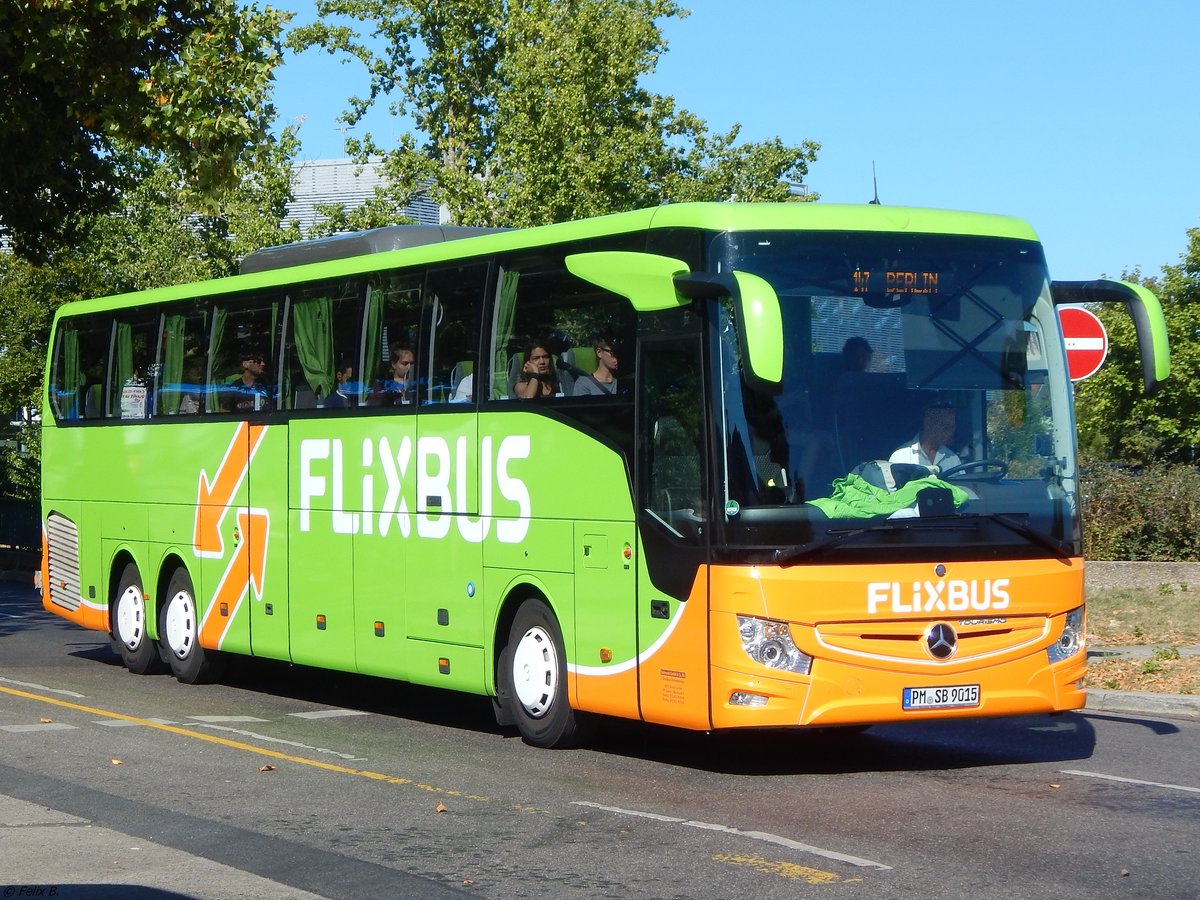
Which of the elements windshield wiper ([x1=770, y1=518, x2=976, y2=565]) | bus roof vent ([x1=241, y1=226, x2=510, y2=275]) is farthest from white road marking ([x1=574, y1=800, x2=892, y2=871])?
bus roof vent ([x1=241, y1=226, x2=510, y2=275])

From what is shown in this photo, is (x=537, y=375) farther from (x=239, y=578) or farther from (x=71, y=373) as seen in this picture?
(x=71, y=373)

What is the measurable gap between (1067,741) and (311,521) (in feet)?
20.8

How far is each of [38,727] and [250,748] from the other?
200 centimetres

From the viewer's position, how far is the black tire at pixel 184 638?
55.8 feet

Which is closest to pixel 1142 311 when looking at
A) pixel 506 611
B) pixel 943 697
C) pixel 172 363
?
pixel 943 697

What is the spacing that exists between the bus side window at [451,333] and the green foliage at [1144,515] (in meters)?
12.9

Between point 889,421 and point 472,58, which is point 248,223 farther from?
point 889,421

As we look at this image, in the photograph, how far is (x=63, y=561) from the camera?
19.6 m

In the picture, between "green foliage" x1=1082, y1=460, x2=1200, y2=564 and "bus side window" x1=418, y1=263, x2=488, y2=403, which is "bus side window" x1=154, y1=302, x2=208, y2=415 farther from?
"green foliage" x1=1082, y1=460, x2=1200, y2=564

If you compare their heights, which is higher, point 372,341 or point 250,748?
point 372,341

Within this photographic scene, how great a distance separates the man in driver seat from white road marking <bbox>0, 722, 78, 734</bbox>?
663 cm

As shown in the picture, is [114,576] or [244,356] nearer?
[244,356]

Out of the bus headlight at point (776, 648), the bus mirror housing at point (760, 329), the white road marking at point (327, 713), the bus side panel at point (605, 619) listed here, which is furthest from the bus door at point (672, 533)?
the white road marking at point (327, 713)

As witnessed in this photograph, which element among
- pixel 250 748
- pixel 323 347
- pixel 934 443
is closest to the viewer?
pixel 934 443
